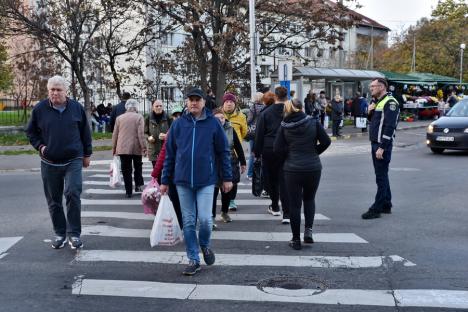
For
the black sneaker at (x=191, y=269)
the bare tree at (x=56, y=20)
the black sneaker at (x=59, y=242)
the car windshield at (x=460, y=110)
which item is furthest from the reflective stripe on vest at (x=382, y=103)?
the bare tree at (x=56, y=20)

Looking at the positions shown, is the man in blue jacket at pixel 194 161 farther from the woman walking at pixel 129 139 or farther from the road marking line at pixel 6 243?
the woman walking at pixel 129 139

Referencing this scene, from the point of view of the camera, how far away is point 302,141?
7.00 metres

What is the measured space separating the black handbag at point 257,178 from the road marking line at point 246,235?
5.31ft

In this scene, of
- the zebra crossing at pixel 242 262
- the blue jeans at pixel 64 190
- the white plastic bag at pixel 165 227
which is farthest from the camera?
the blue jeans at pixel 64 190

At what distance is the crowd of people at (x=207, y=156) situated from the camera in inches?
237

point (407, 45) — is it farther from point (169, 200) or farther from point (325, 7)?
point (169, 200)

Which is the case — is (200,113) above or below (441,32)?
below

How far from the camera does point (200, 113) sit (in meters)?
6.04

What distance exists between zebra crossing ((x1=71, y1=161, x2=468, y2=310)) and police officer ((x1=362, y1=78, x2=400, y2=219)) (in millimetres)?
823

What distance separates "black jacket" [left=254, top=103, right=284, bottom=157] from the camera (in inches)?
333

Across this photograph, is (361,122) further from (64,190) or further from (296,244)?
(64,190)

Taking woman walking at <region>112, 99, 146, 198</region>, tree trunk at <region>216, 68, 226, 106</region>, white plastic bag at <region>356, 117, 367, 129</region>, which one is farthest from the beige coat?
white plastic bag at <region>356, 117, 367, 129</region>

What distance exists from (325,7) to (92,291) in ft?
67.8

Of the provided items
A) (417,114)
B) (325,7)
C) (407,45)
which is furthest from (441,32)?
(325,7)
